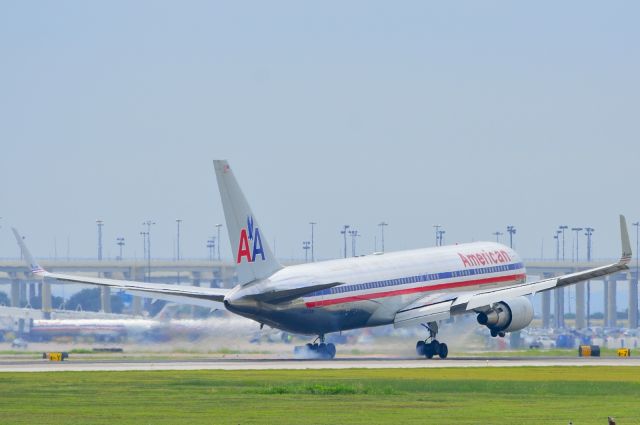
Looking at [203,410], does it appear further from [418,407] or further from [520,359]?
[520,359]

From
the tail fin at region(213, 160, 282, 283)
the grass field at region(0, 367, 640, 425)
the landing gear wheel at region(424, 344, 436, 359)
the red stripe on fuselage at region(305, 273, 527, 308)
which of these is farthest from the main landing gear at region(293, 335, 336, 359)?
the grass field at region(0, 367, 640, 425)

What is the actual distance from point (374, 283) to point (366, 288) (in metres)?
0.76

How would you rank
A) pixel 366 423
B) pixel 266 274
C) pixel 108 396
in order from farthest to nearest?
pixel 266 274, pixel 108 396, pixel 366 423

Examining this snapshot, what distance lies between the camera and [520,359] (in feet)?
291

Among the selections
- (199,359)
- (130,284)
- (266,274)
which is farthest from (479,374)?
(130,284)

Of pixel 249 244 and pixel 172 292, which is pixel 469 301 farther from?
pixel 172 292

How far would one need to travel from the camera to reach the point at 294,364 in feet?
269

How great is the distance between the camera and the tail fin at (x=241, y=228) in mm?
82188

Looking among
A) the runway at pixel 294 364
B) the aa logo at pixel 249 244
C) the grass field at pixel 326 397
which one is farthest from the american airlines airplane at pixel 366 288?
the grass field at pixel 326 397

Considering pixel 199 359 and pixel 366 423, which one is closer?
pixel 366 423

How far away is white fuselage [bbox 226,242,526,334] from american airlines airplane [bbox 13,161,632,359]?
53 mm

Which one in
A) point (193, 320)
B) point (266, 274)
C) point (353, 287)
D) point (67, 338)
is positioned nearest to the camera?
point (266, 274)

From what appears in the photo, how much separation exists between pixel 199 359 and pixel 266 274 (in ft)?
29.0

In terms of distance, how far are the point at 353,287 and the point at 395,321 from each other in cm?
483
